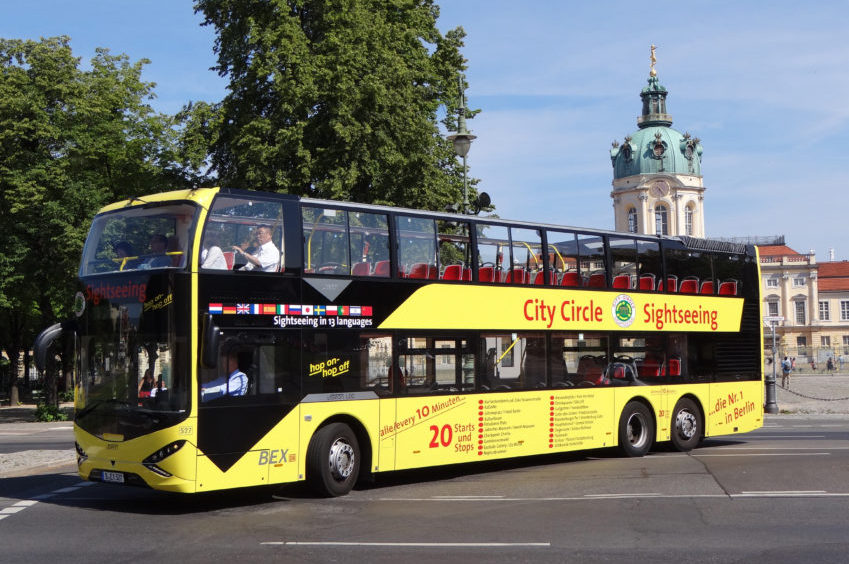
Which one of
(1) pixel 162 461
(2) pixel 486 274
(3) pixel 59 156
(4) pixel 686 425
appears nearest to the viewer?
(1) pixel 162 461

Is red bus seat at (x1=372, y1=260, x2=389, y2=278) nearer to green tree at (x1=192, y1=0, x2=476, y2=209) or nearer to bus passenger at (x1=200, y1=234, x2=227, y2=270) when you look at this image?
bus passenger at (x1=200, y1=234, x2=227, y2=270)

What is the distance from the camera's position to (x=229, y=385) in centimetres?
1259

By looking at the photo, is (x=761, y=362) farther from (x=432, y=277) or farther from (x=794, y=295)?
(x=794, y=295)

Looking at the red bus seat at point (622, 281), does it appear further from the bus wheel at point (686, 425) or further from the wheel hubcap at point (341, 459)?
the wheel hubcap at point (341, 459)

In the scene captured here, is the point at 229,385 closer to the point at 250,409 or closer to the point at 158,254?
the point at 250,409

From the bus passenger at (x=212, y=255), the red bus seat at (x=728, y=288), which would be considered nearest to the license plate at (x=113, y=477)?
the bus passenger at (x=212, y=255)

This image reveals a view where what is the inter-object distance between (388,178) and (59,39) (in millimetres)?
12557

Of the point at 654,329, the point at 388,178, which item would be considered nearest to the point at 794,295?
the point at 388,178

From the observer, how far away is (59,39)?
35156mm

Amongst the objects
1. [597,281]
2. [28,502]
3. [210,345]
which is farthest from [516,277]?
[28,502]

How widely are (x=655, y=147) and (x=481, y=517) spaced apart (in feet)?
450

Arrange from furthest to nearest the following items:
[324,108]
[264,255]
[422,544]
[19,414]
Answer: [19,414]
[324,108]
[264,255]
[422,544]

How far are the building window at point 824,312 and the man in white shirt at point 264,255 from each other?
14506 cm

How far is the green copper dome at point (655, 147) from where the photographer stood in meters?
144
